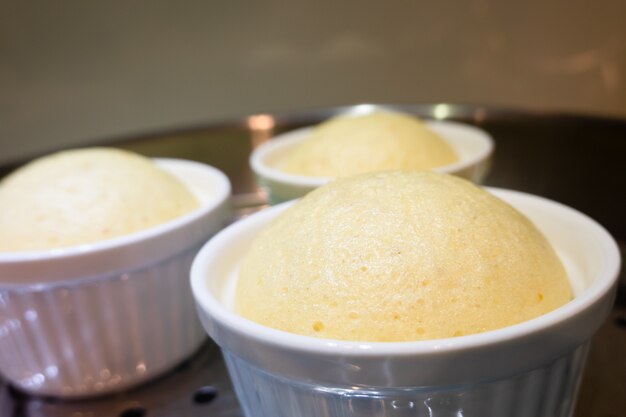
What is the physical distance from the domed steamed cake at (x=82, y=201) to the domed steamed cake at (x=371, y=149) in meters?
0.16

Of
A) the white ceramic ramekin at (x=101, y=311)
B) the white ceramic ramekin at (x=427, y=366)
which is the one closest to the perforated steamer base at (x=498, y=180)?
the white ceramic ramekin at (x=101, y=311)

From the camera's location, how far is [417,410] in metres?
0.35

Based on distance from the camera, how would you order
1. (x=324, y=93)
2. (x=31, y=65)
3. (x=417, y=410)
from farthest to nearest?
(x=324, y=93) → (x=31, y=65) → (x=417, y=410)

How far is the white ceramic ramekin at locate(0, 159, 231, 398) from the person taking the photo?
0.54 meters

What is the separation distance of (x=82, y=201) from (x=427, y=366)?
0.40 m

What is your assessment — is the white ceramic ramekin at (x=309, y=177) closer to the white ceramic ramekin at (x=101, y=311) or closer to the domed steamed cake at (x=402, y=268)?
the white ceramic ramekin at (x=101, y=311)

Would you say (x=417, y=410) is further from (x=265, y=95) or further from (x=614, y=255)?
(x=265, y=95)

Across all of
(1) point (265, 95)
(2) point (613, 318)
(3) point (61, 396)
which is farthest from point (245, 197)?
(2) point (613, 318)

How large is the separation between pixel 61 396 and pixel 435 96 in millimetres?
773

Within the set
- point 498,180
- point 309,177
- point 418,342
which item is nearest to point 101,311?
point 309,177

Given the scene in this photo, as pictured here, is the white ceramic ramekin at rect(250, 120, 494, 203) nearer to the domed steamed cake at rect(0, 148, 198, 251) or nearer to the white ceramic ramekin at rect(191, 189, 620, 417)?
the domed steamed cake at rect(0, 148, 198, 251)

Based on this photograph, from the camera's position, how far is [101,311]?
0.57 meters

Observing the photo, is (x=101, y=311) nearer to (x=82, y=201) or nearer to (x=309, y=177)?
(x=82, y=201)

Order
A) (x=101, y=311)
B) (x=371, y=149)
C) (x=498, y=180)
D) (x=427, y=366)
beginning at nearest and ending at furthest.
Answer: (x=427, y=366)
(x=101, y=311)
(x=371, y=149)
(x=498, y=180)
